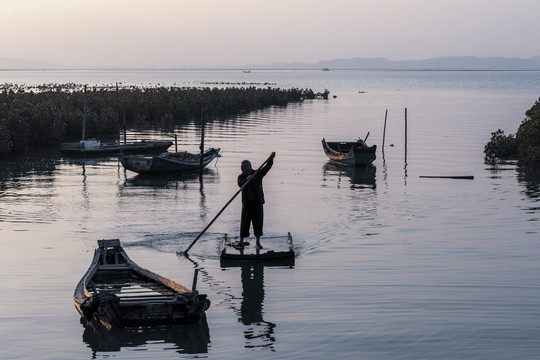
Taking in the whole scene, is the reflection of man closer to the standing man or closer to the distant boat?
the standing man

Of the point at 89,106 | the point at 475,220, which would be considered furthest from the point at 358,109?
the point at 475,220

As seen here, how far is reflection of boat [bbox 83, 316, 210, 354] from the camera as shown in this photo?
12.6m

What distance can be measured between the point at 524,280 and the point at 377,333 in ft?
16.5

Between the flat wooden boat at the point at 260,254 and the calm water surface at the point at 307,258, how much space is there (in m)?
0.30

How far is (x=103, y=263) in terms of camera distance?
15.7m

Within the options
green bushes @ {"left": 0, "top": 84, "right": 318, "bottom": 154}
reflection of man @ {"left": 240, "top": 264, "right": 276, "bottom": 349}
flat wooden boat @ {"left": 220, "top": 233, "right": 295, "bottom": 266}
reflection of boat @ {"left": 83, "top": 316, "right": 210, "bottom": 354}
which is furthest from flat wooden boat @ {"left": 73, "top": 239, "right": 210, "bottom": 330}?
green bushes @ {"left": 0, "top": 84, "right": 318, "bottom": 154}

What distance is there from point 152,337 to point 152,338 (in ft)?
0.16

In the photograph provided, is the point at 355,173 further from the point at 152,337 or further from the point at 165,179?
the point at 152,337

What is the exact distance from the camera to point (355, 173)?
36.6m

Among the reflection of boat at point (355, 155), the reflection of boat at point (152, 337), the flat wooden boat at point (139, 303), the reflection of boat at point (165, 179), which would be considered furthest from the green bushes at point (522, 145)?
the reflection of boat at point (152, 337)

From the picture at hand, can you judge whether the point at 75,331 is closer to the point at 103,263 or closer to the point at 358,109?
the point at 103,263

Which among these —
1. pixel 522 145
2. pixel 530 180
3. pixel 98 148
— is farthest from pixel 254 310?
pixel 98 148

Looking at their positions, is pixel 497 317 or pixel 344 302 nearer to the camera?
pixel 497 317

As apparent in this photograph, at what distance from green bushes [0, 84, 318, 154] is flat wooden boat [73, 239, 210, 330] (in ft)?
70.8
